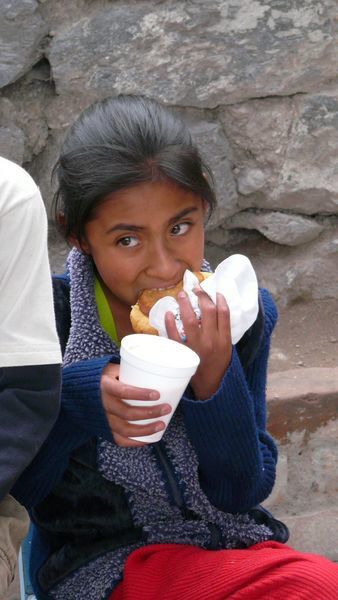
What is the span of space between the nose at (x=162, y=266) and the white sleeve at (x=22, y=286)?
0.24 metres

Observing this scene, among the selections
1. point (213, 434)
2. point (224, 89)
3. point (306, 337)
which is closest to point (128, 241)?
point (213, 434)

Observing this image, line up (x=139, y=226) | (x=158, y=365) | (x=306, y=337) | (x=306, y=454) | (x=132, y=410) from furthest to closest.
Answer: (x=306, y=337) < (x=306, y=454) < (x=139, y=226) < (x=132, y=410) < (x=158, y=365)

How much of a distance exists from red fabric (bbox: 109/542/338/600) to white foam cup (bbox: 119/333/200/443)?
1.12 feet

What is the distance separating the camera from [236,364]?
173 cm

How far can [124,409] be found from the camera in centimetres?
165

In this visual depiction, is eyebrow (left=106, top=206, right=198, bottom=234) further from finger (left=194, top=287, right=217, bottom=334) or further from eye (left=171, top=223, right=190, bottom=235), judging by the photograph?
finger (left=194, top=287, right=217, bottom=334)

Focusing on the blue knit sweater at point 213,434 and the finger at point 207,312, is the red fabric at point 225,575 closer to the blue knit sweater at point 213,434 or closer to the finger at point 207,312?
the blue knit sweater at point 213,434

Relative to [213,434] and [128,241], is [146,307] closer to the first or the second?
[128,241]

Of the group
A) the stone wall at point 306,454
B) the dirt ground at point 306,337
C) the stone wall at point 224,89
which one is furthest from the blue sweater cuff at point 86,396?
the dirt ground at point 306,337

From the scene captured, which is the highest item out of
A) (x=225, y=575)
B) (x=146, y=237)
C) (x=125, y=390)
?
(x=146, y=237)

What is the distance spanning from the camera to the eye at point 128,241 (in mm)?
1762

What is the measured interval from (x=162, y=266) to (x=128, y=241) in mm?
81

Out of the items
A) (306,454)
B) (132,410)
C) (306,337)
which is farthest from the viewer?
(306,337)

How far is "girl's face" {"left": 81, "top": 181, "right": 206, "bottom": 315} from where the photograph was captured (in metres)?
1.74
